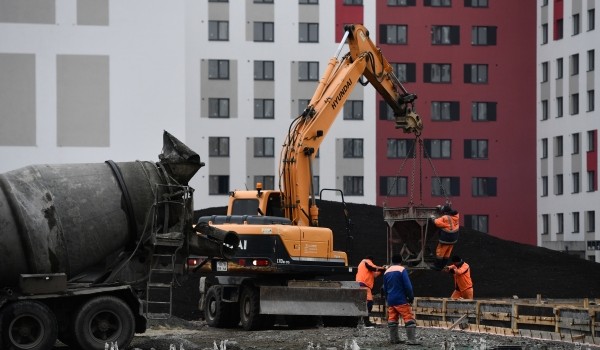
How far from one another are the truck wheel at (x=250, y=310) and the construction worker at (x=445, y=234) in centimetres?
561

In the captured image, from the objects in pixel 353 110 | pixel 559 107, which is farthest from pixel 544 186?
pixel 353 110

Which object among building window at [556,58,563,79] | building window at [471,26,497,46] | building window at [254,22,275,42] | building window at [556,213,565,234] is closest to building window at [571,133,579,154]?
building window at [556,58,563,79]

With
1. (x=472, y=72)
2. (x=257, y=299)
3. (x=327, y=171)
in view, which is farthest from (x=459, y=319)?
(x=472, y=72)

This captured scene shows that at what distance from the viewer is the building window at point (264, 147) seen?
82.9m

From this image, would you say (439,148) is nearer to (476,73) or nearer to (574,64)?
(476,73)

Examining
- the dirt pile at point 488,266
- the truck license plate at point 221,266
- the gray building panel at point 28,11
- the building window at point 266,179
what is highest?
the gray building panel at point 28,11

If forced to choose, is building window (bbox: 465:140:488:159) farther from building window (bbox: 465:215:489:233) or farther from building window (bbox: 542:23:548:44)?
building window (bbox: 542:23:548:44)

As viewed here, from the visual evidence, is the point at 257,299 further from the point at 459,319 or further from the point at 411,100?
the point at 411,100

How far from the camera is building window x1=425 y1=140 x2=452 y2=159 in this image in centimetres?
8619

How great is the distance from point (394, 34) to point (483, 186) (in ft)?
38.9

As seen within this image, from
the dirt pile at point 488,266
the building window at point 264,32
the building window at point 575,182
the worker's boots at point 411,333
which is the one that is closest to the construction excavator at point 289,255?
the worker's boots at point 411,333

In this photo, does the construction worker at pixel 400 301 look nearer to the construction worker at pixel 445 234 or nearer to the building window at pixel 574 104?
the construction worker at pixel 445 234

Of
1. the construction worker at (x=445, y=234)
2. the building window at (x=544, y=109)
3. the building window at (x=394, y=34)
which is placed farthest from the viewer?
the building window at (x=544, y=109)

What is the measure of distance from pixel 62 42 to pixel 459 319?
459 inches
